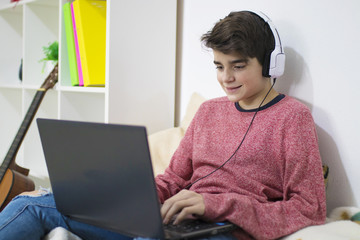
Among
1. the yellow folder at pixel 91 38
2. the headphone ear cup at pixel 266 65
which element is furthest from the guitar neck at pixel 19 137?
the headphone ear cup at pixel 266 65

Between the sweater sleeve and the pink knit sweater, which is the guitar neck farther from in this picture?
the sweater sleeve

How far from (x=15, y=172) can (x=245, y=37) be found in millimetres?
1240

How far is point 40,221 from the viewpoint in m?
1.09

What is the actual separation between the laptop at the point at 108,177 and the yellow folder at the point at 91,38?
71 centimetres

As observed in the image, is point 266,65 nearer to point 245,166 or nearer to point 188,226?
point 245,166

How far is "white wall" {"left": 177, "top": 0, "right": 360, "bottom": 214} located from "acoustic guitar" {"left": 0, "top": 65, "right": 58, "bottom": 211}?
1054 mm

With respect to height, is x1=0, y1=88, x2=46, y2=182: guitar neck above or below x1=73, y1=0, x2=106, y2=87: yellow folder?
below

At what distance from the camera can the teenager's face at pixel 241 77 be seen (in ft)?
3.74

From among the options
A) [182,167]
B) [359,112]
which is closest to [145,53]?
[182,167]

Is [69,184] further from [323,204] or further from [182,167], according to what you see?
[323,204]

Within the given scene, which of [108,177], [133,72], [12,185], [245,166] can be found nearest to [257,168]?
[245,166]

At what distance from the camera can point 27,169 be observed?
202 centimetres

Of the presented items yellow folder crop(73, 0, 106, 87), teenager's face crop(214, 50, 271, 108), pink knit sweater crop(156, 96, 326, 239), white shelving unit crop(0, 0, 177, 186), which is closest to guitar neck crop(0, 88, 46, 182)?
white shelving unit crop(0, 0, 177, 186)

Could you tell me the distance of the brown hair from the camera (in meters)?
1.11
